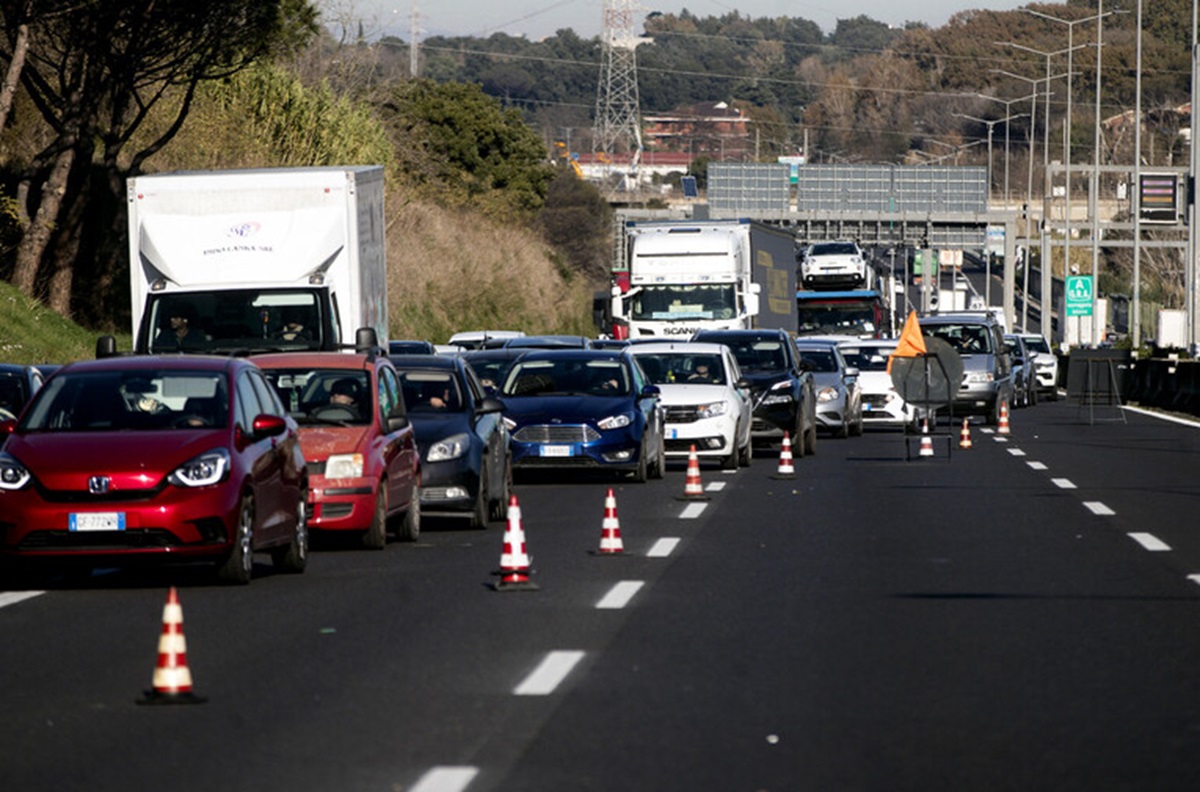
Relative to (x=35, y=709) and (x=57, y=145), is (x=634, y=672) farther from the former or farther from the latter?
(x=57, y=145)

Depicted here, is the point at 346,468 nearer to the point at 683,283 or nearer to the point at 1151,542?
the point at 1151,542

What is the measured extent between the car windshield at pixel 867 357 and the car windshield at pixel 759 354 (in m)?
6.39

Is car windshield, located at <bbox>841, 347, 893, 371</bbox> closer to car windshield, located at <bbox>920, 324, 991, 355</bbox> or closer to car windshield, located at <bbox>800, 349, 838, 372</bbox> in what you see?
car windshield, located at <bbox>920, 324, 991, 355</bbox>

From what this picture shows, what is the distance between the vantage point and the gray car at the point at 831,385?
3519cm

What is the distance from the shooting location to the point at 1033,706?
955cm

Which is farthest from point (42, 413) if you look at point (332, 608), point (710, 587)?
point (710, 587)

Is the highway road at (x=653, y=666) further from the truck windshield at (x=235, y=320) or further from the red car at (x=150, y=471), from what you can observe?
the truck windshield at (x=235, y=320)

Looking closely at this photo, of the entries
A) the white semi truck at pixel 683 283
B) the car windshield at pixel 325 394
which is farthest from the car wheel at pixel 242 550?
the white semi truck at pixel 683 283

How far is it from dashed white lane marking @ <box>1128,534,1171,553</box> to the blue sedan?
7.47m

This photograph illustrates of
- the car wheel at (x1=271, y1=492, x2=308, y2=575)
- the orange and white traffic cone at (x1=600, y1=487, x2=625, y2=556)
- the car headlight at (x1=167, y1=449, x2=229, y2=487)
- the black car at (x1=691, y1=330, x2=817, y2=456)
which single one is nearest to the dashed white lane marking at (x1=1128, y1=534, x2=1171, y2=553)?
the orange and white traffic cone at (x1=600, y1=487, x2=625, y2=556)

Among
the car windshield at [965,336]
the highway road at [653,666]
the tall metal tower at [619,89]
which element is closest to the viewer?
the highway road at [653,666]

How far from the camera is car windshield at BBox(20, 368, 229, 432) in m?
14.7

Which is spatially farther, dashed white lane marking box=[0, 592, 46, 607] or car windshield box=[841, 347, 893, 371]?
car windshield box=[841, 347, 893, 371]

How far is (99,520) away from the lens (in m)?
13.9
